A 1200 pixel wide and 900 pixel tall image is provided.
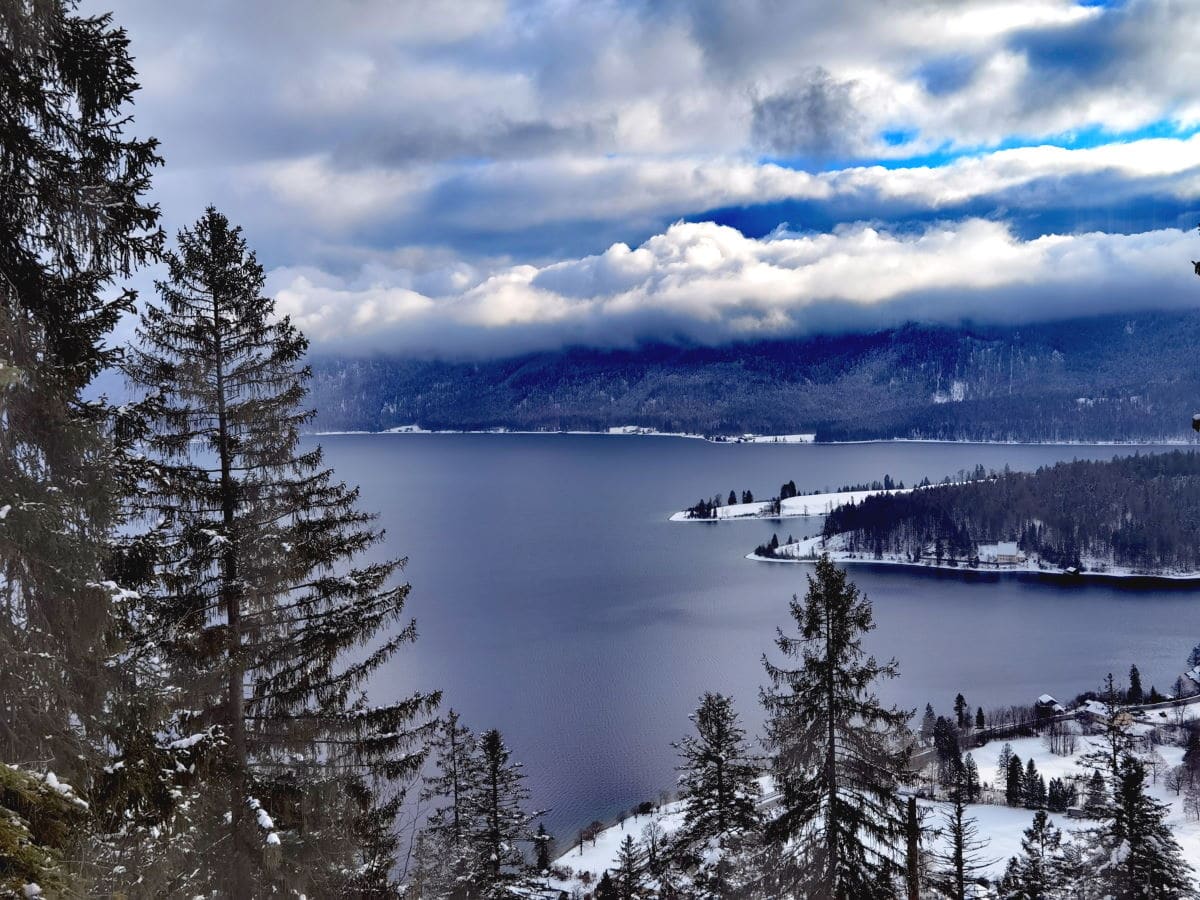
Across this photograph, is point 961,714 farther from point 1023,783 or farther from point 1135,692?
point 1135,692

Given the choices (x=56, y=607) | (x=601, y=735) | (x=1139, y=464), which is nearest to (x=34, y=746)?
(x=56, y=607)

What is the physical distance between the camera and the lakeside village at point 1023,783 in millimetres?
28297

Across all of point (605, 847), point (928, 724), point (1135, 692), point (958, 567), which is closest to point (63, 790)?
point (605, 847)

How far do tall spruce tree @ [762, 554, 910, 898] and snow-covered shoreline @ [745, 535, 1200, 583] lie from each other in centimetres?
8989

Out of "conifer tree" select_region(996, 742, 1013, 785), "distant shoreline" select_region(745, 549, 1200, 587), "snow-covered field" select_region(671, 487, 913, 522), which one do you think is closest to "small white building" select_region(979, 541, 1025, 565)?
"distant shoreline" select_region(745, 549, 1200, 587)

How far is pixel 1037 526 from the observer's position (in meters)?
121

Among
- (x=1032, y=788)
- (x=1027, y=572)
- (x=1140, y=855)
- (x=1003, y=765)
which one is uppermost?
(x=1140, y=855)

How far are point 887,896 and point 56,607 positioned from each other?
10.9 meters

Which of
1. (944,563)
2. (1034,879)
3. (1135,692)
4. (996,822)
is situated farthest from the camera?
(944,563)

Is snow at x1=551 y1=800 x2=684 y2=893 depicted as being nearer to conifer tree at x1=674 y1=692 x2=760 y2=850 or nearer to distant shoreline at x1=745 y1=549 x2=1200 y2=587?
conifer tree at x1=674 y1=692 x2=760 y2=850

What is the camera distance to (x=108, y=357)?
4871mm

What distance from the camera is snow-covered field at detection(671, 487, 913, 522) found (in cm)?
13769

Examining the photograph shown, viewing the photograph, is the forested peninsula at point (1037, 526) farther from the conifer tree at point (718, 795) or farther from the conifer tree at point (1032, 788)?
the conifer tree at point (718, 795)

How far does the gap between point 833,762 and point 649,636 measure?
56.6m
